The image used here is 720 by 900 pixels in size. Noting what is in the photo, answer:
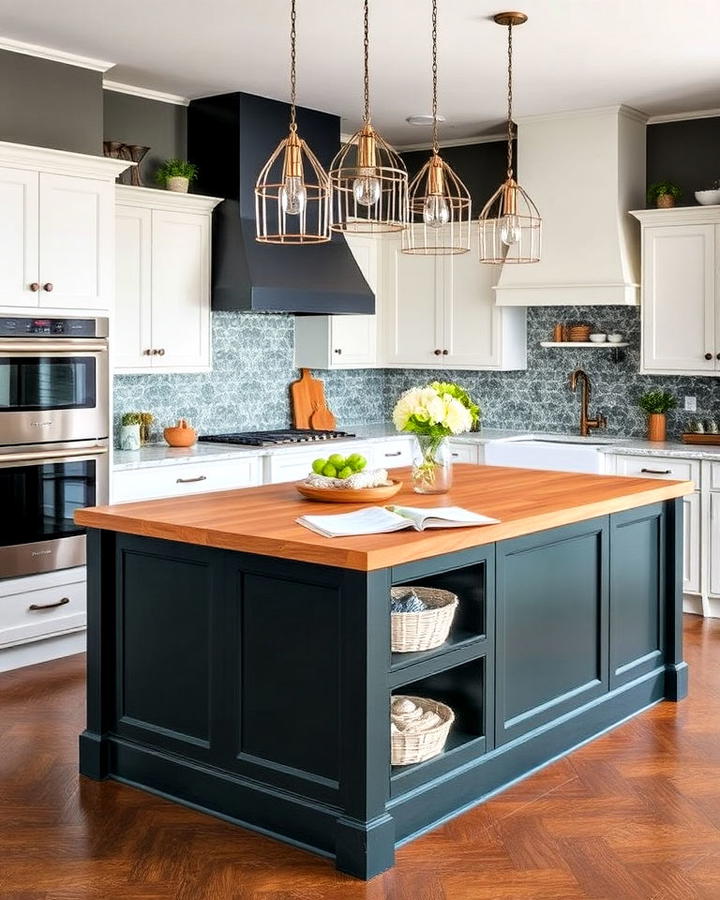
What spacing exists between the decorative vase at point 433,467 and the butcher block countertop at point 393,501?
0.04m

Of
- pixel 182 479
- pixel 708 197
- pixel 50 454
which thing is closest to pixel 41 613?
pixel 50 454

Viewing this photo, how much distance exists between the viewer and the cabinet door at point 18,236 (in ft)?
17.1

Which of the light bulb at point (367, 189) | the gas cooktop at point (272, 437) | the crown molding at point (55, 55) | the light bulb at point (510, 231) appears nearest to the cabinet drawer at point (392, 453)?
the gas cooktop at point (272, 437)

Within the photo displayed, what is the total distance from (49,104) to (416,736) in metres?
3.73

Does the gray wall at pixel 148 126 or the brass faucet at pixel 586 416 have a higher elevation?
the gray wall at pixel 148 126

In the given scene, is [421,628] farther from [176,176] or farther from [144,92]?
[144,92]

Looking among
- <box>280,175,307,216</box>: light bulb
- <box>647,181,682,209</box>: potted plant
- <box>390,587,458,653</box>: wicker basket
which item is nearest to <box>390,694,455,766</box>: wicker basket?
<box>390,587,458,653</box>: wicker basket

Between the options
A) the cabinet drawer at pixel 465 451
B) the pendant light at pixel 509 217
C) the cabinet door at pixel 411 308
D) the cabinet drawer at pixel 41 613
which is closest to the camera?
the pendant light at pixel 509 217

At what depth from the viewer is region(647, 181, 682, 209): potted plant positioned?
22.4 ft

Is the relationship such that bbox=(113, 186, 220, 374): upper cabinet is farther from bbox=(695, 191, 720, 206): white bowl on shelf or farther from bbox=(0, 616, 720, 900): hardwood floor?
bbox=(695, 191, 720, 206): white bowl on shelf

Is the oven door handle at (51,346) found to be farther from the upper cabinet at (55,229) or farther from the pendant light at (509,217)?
the pendant light at (509,217)

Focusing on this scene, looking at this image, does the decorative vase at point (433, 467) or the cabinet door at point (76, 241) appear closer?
the decorative vase at point (433, 467)

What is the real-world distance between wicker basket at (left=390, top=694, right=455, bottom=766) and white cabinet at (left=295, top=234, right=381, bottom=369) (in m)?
4.07

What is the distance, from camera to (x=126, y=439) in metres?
6.33
